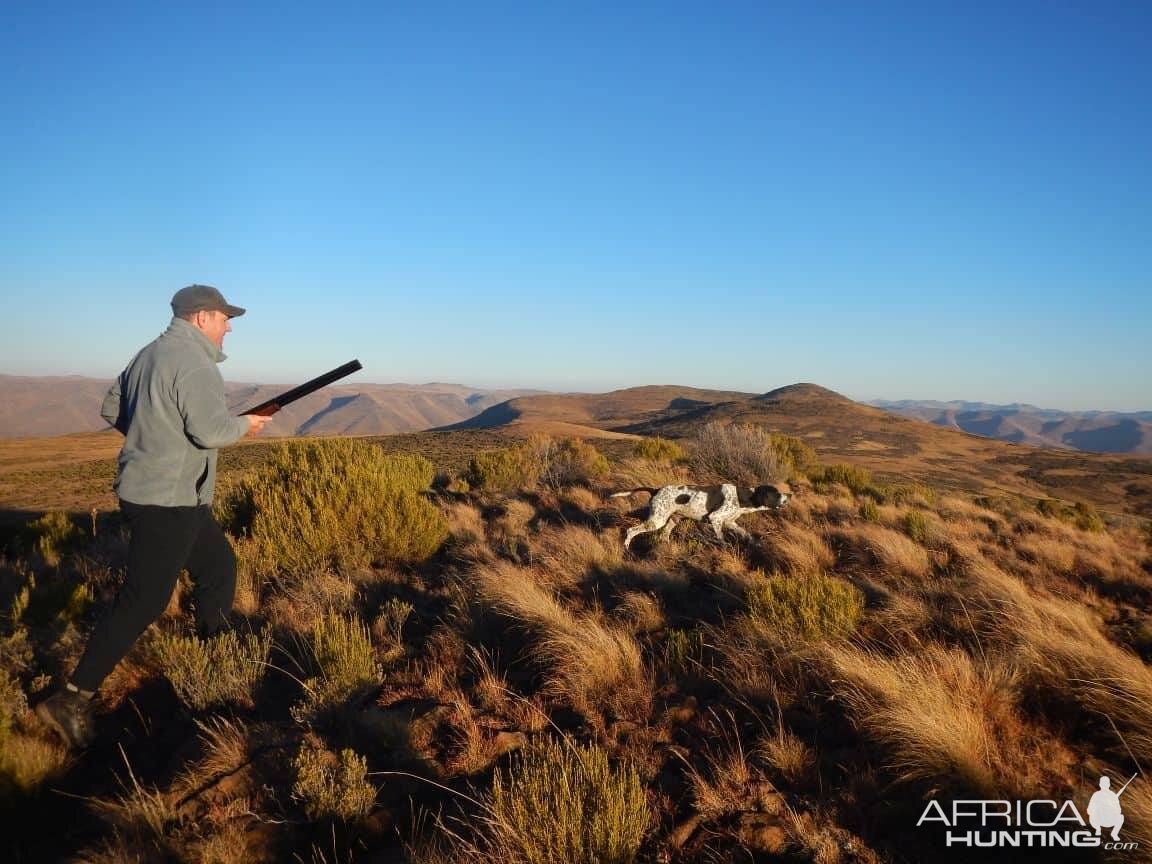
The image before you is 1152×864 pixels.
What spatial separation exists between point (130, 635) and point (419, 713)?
1.46m

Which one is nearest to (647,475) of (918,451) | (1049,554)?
(1049,554)

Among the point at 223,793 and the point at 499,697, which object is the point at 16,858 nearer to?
the point at 223,793

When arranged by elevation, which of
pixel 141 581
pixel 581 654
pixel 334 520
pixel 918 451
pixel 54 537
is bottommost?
pixel 918 451

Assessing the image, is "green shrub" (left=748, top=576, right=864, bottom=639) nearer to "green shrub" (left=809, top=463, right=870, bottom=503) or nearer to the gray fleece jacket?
the gray fleece jacket

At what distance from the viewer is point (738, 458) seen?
11.1m

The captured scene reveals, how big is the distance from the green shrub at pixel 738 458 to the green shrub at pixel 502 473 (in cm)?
374

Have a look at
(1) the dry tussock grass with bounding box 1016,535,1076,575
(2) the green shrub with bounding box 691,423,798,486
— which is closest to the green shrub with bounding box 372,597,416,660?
(1) the dry tussock grass with bounding box 1016,535,1076,575

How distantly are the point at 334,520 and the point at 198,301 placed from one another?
2742mm

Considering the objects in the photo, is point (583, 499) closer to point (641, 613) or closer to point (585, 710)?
point (641, 613)

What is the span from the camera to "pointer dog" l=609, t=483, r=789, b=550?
5.86 metres

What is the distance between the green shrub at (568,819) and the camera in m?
1.80

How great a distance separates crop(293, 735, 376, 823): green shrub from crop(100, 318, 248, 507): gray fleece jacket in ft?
4.81

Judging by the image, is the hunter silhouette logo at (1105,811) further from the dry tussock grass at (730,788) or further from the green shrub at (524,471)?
the green shrub at (524,471)

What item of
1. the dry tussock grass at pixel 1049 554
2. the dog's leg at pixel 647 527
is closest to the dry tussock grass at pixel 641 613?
the dog's leg at pixel 647 527
